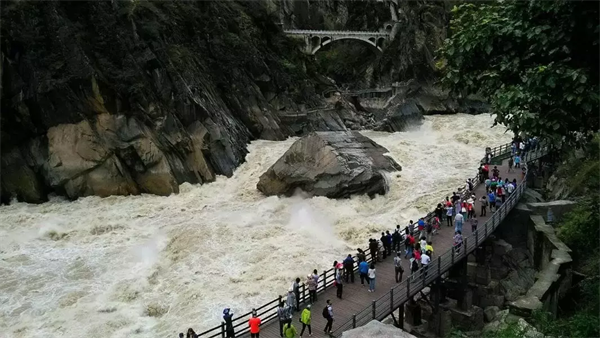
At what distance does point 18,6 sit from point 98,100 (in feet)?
25.8

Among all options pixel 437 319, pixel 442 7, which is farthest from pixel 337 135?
pixel 442 7

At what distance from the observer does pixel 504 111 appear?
11.9 meters

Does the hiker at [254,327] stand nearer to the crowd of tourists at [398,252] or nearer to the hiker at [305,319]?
the crowd of tourists at [398,252]

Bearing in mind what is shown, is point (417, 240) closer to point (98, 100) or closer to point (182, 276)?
point (182, 276)

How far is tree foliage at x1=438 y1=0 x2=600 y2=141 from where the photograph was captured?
1106 centimetres

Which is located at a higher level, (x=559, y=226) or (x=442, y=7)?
(x=442, y=7)

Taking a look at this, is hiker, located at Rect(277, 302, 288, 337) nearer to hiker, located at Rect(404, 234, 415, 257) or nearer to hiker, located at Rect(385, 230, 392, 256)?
hiker, located at Rect(385, 230, 392, 256)

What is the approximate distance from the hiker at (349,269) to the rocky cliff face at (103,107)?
18491 millimetres

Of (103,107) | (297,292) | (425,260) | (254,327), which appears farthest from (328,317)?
(103,107)

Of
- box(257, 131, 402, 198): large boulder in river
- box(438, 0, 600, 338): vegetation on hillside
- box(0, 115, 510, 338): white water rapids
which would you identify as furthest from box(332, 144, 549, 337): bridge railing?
box(257, 131, 402, 198): large boulder in river

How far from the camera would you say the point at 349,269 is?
62.5 ft

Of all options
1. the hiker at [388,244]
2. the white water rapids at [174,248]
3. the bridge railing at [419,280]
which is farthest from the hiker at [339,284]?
the hiker at [388,244]

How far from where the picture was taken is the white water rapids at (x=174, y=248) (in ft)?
63.7

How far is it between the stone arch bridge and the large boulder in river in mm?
45513
